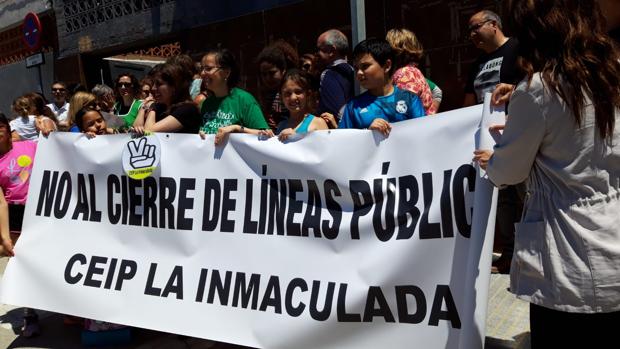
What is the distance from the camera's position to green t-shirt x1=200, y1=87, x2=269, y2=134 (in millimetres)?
3541

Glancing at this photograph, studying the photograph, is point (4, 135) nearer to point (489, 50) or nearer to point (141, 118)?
point (141, 118)

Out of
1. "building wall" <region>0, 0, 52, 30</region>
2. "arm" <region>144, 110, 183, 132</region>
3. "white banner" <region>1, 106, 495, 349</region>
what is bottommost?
"white banner" <region>1, 106, 495, 349</region>

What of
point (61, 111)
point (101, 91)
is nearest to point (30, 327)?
point (101, 91)

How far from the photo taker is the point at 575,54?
164 centimetres

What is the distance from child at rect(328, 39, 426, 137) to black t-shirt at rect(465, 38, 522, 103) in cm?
80

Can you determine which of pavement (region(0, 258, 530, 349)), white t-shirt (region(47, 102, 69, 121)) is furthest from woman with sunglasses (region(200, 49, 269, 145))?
white t-shirt (region(47, 102, 69, 121))

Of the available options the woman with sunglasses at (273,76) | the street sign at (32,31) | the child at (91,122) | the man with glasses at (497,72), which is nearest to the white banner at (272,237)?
the child at (91,122)

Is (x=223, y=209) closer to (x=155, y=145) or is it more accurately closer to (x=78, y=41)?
(x=155, y=145)

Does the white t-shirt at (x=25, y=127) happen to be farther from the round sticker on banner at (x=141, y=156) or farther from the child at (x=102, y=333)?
the round sticker on banner at (x=141, y=156)

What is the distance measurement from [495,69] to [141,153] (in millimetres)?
2377

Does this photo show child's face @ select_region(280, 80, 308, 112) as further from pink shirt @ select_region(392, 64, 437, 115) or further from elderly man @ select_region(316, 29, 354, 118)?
pink shirt @ select_region(392, 64, 437, 115)

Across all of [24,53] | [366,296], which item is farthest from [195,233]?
[24,53]

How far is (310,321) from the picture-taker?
9.18ft

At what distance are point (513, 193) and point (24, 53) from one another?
11188mm
